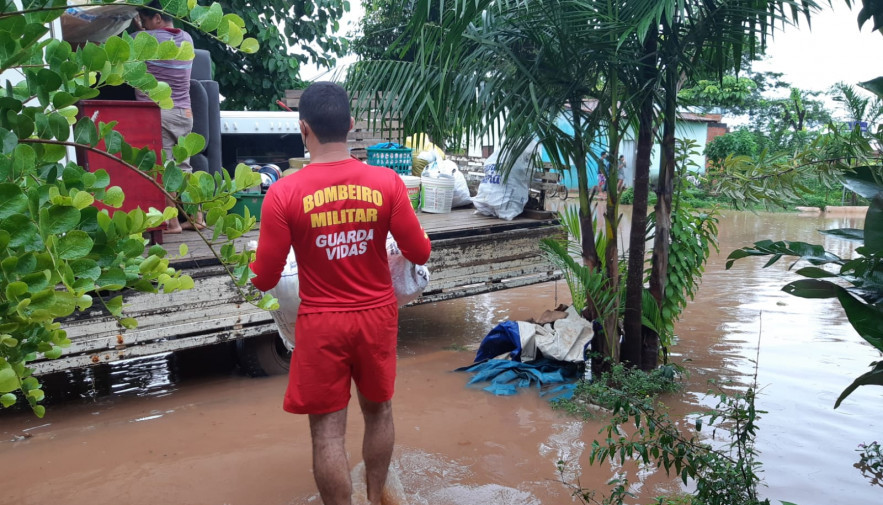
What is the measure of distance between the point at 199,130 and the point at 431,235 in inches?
90.2

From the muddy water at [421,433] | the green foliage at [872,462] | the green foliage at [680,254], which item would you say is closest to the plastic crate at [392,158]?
the muddy water at [421,433]

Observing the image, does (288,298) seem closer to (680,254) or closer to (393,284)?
(393,284)

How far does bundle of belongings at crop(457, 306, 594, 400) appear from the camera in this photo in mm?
5508

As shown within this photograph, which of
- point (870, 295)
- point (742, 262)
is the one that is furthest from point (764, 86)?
point (870, 295)

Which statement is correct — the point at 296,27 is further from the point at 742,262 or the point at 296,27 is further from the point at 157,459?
the point at 157,459

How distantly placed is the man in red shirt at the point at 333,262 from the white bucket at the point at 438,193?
4.26 metres

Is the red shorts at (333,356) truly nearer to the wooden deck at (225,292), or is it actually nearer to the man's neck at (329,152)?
the man's neck at (329,152)

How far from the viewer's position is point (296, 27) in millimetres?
11273

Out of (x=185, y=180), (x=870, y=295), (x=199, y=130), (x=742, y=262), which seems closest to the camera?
(x=185, y=180)

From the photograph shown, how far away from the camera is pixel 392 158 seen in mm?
7582

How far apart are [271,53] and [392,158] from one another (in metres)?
4.13

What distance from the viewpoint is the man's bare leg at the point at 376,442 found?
3.19m

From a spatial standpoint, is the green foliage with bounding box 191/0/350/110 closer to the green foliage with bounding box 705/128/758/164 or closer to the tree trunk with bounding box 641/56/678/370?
the tree trunk with bounding box 641/56/678/370

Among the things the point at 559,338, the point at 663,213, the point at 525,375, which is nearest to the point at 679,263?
the point at 663,213
